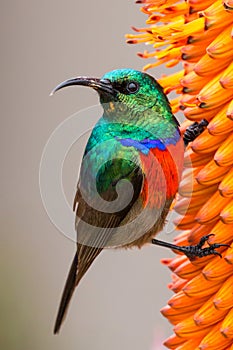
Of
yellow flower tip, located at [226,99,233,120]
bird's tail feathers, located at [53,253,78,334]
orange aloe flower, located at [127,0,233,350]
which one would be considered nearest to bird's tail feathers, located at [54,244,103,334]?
bird's tail feathers, located at [53,253,78,334]

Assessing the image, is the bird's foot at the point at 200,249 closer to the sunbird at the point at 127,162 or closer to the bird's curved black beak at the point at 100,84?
the sunbird at the point at 127,162

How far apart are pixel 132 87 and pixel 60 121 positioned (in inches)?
94.3

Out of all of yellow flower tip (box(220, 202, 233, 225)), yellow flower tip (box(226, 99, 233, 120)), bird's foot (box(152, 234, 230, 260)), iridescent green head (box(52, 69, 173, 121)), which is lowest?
bird's foot (box(152, 234, 230, 260))

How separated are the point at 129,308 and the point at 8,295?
79.1 inches

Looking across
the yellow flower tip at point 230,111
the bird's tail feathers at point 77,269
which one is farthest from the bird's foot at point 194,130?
the bird's tail feathers at point 77,269

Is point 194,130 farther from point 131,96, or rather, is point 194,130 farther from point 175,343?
point 175,343

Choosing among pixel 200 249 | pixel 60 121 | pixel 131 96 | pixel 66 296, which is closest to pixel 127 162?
pixel 131 96

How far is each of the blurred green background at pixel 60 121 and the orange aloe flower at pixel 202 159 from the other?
1254mm

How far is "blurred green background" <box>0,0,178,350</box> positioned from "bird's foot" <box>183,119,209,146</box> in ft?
4.40

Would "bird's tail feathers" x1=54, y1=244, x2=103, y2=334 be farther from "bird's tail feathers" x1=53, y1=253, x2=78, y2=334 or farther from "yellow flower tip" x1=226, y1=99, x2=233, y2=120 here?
"yellow flower tip" x1=226, y1=99, x2=233, y2=120

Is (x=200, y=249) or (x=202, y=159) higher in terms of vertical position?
(x=202, y=159)

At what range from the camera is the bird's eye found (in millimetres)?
2500

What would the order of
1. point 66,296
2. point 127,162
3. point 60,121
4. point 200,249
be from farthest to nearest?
point 60,121
point 66,296
point 127,162
point 200,249

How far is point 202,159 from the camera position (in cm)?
240
